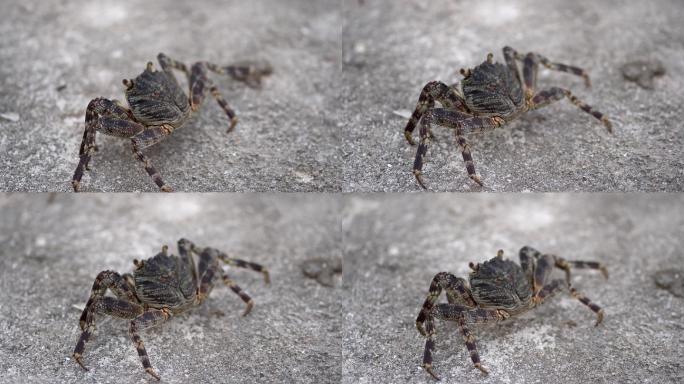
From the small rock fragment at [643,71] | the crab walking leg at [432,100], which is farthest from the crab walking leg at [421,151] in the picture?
the small rock fragment at [643,71]

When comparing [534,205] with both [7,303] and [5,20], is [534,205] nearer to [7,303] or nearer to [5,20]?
[7,303]

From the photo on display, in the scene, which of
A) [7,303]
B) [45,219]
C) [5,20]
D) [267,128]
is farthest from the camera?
[5,20]

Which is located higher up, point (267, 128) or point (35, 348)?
point (267, 128)

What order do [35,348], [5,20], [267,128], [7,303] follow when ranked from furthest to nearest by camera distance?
[5,20] < [267,128] < [7,303] < [35,348]

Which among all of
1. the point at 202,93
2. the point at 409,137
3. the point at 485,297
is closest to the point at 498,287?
the point at 485,297

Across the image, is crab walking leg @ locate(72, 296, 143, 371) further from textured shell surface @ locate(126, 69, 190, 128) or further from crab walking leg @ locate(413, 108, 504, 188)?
crab walking leg @ locate(413, 108, 504, 188)

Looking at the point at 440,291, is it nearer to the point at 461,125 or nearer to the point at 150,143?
the point at 461,125

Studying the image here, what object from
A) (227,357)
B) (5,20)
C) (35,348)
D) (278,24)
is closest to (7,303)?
(35,348)
